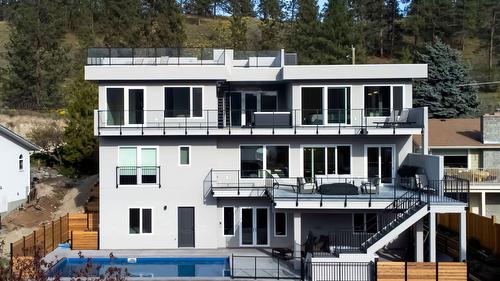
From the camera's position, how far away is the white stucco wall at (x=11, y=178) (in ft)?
118

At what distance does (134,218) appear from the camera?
93.7 feet

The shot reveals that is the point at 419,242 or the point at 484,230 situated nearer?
the point at 419,242

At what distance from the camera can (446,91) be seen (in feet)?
166

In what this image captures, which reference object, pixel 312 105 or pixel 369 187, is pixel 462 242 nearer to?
pixel 369 187

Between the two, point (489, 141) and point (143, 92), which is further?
point (489, 141)

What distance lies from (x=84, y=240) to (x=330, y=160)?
1259cm

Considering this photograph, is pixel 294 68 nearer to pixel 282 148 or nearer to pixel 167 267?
pixel 282 148

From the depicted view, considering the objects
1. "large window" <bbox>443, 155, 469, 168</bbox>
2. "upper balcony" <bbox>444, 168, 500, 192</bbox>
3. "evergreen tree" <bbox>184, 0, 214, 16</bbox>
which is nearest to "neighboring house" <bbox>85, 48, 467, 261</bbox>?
"upper balcony" <bbox>444, 168, 500, 192</bbox>

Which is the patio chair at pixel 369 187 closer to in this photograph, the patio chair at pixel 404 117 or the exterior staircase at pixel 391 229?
the exterior staircase at pixel 391 229

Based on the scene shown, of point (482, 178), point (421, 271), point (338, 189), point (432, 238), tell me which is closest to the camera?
point (421, 271)

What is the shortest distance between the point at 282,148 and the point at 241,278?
810 cm

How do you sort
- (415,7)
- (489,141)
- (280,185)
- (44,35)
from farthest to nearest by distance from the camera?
1. (415,7)
2. (44,35)
3. (489,141)
4. (280,185)

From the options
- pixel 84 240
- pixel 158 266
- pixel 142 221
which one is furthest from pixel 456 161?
pixel 84 240

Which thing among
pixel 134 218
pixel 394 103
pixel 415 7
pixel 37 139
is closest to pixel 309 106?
pixel 394 103
